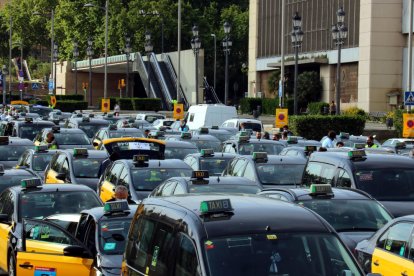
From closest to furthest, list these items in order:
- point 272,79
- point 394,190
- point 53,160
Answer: point 394,190 < point 53,160 < point 272,79

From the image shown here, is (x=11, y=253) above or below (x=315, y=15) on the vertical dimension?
below

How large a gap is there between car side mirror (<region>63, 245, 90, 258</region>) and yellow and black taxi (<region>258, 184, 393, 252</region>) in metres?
2.48

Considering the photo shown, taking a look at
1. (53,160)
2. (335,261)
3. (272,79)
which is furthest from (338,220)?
(272,79)

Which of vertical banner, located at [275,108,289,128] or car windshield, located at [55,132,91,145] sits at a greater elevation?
vertical banner, located at [275,108,289,128]

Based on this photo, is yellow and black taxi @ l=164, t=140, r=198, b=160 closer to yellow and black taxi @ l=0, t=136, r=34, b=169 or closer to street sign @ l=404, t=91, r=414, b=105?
yellow and black taxi @ l=0, t=136, r=34, b=169

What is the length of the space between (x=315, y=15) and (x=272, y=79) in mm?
6576

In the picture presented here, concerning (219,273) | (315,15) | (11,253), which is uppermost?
(315,15)

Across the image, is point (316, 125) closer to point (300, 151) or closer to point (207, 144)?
point (207, 144)

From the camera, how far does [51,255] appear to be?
37.5 feet

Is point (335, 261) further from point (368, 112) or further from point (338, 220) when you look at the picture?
point (368, 112)

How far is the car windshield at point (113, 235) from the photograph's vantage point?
1125 centimetres

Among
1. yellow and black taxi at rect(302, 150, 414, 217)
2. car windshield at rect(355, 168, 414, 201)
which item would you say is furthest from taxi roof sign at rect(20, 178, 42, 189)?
car windshield at rect(355, 168, 414, 201)

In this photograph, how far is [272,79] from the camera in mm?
85125

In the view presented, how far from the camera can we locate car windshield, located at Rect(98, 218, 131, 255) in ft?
36.9
